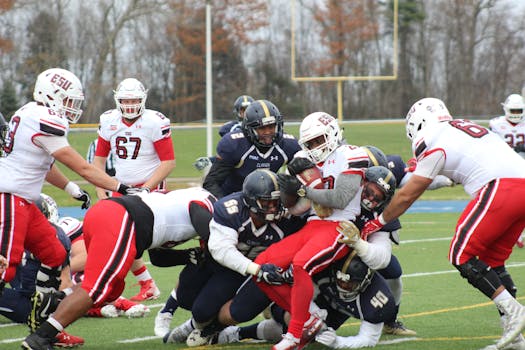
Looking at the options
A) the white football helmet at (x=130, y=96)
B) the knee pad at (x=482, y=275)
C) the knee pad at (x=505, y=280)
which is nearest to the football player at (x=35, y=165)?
the white football helmet at (x=130, y=96)

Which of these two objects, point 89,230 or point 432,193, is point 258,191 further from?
point 432,193

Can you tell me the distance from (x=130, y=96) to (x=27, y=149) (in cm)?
247

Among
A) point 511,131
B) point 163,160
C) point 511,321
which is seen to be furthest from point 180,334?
point 511,131

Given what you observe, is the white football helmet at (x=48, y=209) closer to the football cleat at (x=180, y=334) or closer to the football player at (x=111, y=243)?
the football player at (x=111, y=243)

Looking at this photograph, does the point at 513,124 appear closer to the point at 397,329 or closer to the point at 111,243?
the point at 397,329

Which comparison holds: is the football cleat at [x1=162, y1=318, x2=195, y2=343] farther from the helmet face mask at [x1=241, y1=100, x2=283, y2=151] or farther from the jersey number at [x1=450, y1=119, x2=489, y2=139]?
the jersey number at [x1=450, y1=119, x2=489, y2=139]

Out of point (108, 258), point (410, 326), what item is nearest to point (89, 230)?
point (108, 258)

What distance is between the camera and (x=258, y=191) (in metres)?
5.93

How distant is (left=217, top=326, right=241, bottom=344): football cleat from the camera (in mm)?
6547

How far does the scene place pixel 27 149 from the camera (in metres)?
6.54

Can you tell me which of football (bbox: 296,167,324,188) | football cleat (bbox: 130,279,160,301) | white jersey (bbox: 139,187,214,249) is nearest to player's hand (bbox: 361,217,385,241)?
football (bbox: 296,167,324,188)

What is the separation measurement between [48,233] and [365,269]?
7.79 feet

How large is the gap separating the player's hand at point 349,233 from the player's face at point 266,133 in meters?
1.56

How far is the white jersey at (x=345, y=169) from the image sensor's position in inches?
240
